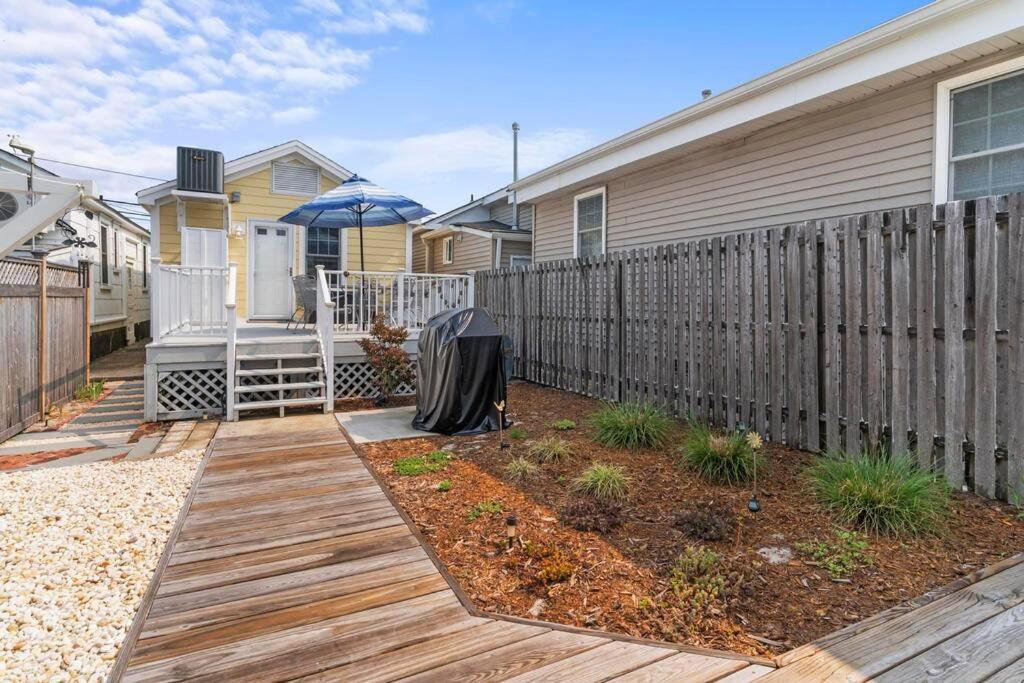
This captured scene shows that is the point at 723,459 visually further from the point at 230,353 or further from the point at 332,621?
the point at 230,353

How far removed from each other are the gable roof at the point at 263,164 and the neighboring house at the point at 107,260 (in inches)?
37.7

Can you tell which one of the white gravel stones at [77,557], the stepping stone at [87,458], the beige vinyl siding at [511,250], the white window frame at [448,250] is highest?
the white window frame at [448,250]

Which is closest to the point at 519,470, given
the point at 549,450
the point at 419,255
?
the point at 549,450

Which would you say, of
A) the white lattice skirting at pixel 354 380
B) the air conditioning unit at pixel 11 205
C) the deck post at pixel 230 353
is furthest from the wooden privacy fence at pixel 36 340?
the white lattice skirting at pixel 354 380

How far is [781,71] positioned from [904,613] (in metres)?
5.30

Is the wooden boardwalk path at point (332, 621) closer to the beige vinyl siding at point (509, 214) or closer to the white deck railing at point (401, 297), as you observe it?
the white deck railing at point (401, 297)

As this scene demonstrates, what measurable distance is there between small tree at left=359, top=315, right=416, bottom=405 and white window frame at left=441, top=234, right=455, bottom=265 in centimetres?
861

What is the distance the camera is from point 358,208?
8.17 meters

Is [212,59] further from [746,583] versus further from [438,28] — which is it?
[746,583]

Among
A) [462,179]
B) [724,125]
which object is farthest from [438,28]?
[462,179]

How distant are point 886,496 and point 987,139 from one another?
3.78m

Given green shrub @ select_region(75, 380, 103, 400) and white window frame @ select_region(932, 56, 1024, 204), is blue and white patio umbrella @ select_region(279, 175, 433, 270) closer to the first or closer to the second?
green shrub @ select_region(75, 380, 103, 400)

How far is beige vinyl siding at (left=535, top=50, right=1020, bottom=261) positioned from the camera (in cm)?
502

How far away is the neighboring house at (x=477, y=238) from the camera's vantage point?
1257cm
